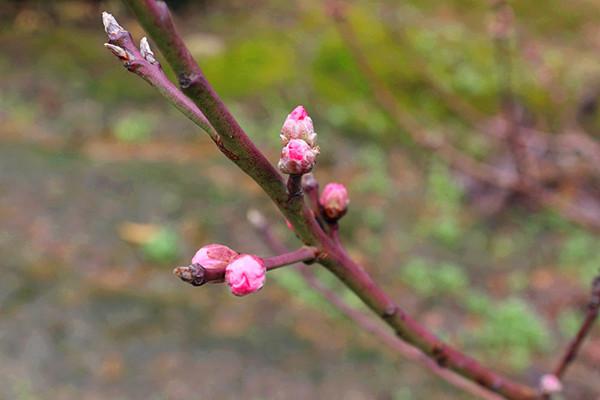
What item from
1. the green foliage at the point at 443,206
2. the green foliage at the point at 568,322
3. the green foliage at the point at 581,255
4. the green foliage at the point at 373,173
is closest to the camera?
the green foliage at the point at 568,322

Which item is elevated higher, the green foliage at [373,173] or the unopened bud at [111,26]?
the green foliage at [373,173]

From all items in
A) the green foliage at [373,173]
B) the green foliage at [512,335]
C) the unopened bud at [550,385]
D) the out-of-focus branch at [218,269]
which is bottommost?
the out-of-focus branch at [218,269]

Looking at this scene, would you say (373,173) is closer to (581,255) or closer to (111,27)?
(581,255)

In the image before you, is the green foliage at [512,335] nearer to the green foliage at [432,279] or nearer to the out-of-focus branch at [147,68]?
the green foliage at [432,279]

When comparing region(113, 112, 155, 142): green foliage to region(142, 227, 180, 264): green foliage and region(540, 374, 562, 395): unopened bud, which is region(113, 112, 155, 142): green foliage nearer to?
region(142, 227, 180, 264): green foliage

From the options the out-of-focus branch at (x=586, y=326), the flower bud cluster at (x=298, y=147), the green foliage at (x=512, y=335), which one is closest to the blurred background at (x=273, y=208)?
the green foliage at (x=512, y=335)
